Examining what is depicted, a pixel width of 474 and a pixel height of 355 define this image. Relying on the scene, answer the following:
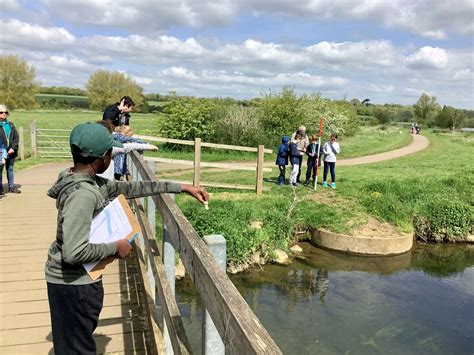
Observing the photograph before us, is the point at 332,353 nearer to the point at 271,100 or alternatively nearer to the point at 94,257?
the point at 94,257

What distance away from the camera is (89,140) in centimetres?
223

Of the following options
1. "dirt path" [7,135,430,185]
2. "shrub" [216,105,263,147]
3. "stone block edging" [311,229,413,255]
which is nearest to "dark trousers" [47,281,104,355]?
"stone block edging" [311,229,413,255]

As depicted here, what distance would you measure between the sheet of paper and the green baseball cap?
290mm

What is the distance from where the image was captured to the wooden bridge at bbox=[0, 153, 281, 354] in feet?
5.03

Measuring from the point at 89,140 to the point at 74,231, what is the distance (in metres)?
0.49

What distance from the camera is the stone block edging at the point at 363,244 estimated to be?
10773 millimetres

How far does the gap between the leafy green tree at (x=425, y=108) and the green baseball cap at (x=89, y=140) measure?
69073mm

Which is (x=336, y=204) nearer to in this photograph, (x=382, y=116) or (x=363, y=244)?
(x=363, y=244)

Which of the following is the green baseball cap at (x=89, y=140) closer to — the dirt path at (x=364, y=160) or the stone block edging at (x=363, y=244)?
the stone block edging at (x=363, y=244)

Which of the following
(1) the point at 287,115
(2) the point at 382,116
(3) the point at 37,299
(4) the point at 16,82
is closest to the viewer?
(3) the point at 37,299

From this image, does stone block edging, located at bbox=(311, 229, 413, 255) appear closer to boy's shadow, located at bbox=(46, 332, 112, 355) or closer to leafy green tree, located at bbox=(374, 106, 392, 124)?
boy's shadow, located at bbox=(46, 332, 112, 355)

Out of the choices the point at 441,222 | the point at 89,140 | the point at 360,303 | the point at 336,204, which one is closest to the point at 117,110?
the point at 89,140

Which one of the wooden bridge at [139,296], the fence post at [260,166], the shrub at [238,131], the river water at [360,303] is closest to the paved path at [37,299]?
the wooden bridge at [139,296]

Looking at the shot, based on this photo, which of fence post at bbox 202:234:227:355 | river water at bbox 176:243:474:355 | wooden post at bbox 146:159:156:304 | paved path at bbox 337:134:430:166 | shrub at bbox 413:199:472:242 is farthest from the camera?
paved path at bbox 337:134:430:166
